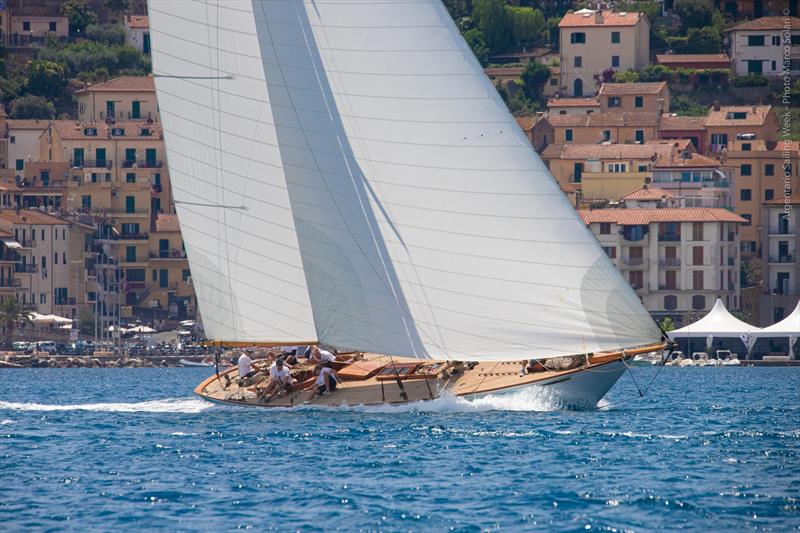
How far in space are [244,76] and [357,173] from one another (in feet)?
9.67

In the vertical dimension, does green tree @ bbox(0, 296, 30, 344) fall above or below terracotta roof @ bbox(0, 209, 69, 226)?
below

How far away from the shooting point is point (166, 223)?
120 metres

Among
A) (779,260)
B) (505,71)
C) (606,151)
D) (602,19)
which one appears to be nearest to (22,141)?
→ (505,71)

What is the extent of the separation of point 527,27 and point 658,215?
192 feet

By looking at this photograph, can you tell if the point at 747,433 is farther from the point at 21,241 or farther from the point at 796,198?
the point at 21,241

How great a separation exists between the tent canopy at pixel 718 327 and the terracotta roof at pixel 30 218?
1617 inches

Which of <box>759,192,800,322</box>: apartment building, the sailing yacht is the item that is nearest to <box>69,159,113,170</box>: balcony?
<box>759,192,800,322</box>: apartment building

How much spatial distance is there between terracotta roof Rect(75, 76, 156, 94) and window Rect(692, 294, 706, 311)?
1899 inches

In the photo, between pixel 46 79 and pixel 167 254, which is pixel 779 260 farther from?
pixel 46 79

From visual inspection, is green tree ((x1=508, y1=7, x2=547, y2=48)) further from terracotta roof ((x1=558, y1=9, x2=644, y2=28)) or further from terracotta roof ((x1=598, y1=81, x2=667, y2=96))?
terracotta roof ((x1=598, y1=81, x2=667, y2=96))

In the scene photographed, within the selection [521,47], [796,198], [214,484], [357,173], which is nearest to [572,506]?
[214,484]

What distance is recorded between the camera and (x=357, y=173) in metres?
32.1

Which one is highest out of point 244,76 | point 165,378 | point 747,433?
point 244,76

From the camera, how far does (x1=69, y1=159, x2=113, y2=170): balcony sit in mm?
124500
